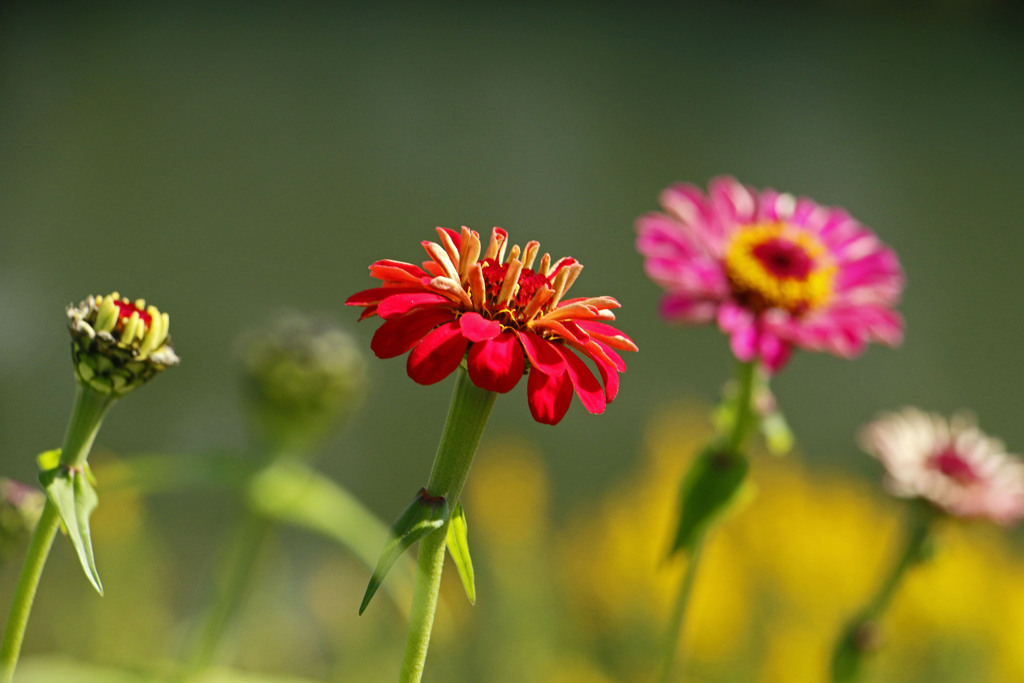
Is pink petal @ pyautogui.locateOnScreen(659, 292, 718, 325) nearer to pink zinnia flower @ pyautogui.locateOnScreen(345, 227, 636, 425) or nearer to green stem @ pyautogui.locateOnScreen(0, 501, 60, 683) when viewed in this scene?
pink zinnia flower @ pyautogui.locateOnScreen(345, 227, 636, 425)

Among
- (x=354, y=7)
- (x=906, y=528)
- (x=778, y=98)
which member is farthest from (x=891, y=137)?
(x=906, y=528)

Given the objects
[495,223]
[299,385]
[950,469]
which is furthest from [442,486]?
[495,223]

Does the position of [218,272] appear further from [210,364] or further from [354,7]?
[354,7]

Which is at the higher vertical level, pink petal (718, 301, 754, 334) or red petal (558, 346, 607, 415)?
pink petal (718, 301, 754, 334)

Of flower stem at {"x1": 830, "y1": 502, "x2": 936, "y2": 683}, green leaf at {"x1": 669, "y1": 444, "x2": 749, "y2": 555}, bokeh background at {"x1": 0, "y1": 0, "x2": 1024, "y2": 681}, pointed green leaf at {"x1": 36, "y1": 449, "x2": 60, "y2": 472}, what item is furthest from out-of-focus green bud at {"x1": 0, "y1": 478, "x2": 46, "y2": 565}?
bokeh background at {"x1": 0, "y1": 0, "x2": 1024, "y2": 681}

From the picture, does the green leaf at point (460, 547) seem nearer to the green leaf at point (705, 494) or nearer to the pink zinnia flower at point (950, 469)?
the green leaf at point (705, 494)

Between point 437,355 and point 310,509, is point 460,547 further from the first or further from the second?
point 310,509
